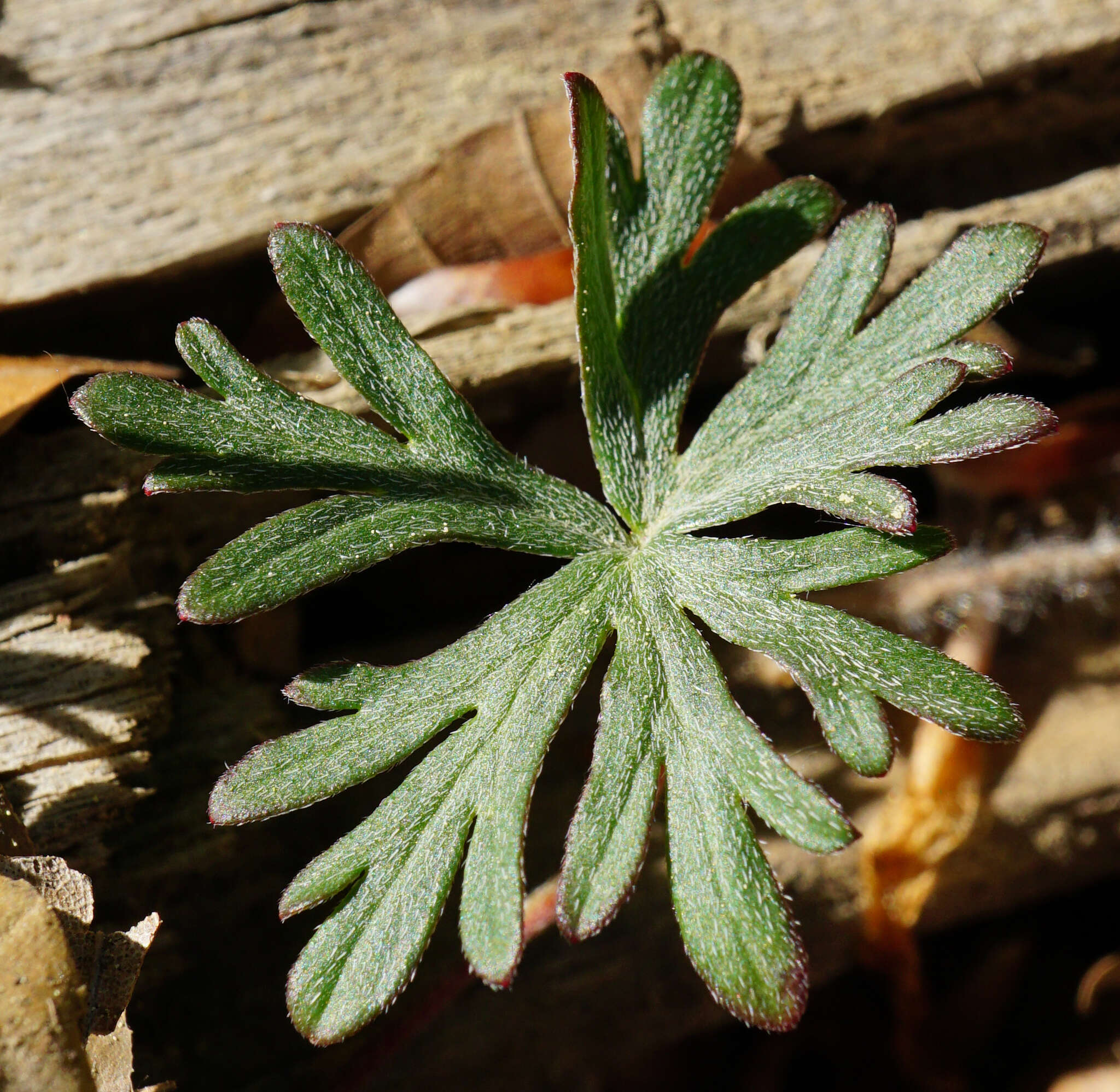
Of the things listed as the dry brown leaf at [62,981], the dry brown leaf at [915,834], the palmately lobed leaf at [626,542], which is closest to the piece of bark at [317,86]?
the palmately lobed leaf at [626,542]

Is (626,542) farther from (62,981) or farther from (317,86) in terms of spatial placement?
(317,86)

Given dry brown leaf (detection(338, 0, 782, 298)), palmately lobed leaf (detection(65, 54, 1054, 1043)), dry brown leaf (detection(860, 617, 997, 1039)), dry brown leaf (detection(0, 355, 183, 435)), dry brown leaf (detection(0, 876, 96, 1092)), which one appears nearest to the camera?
dry brown leaf (detection(0, 876, 96, 1092))

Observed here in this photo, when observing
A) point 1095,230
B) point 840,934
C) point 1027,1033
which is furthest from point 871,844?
point 1095,230

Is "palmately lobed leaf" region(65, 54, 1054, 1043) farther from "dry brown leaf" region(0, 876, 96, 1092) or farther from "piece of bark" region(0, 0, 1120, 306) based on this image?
"piece of bark" region(0, 0, 1120, 306)

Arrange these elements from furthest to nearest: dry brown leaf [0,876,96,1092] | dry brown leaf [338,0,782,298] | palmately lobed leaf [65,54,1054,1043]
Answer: dry brown leaf [338,0,782,298] < palmately lobed leaf [65,54,1054,1043] < dry brown leaf [0,876,96,1092]

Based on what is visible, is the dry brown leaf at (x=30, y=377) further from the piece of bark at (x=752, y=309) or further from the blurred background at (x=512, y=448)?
the piece of bark at (x=752, y=309)

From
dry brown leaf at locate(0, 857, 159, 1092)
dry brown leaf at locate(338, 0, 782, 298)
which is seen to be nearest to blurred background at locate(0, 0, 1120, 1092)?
dry brown leaf at locate(338, 0, 782, 298)

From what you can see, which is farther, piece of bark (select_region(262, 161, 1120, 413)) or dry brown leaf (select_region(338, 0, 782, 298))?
dry brown leaf (select_region(338, 0, 782, 298))
